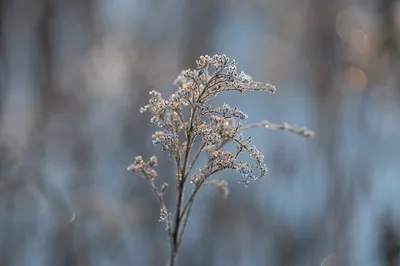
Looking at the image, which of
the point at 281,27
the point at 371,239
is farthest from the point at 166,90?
the point at 371,239

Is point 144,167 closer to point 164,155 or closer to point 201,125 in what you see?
point 201,125

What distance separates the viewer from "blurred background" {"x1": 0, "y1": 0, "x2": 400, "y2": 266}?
251cm

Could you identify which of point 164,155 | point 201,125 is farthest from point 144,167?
point 164,155

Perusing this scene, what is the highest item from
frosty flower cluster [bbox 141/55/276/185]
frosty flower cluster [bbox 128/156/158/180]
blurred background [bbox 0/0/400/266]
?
blurred background [bbox 0/0/400/266]

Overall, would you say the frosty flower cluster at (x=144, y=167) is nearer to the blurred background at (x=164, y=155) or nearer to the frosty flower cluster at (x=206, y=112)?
the frosty flower cluster at (x=206, y=112)

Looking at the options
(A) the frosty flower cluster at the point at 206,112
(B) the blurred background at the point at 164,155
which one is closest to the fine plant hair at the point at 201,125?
(A) the frosty flower cluster at the point at 206,112

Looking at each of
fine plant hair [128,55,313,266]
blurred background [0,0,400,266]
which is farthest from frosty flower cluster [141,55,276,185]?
blurred background [0,0,400,266]

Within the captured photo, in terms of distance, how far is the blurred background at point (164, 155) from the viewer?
2.51 metres

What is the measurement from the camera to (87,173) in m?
2.74

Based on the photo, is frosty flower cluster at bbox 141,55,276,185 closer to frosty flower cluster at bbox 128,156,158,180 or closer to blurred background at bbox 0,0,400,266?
frosty flower cluster at bbox 128,156,158,180

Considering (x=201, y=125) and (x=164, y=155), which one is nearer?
(x=201, y=125)

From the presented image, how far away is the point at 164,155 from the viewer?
2.53 m

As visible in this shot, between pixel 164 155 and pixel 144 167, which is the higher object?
pixel 164 155

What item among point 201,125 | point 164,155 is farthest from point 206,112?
point 164,155
